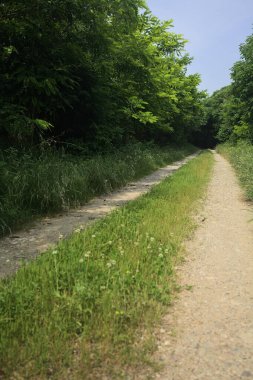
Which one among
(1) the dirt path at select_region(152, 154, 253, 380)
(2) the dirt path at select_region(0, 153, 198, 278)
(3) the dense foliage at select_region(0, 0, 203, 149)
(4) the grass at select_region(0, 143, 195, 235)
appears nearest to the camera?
(1) the dirt path at select_region(152, 154, 253, 380)

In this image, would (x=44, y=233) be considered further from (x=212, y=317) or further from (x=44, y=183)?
(x=212, y=317)

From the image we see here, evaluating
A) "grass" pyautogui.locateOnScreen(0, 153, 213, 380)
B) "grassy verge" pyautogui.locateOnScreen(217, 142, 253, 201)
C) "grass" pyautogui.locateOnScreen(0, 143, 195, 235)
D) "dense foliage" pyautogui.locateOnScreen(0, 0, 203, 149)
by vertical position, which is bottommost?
"grassy verge" pyautogui.locateOnScreen(217, 142, 253, 201)

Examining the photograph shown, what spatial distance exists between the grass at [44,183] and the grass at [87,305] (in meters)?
1.88

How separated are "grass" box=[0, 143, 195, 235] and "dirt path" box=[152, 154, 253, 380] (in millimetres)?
3146

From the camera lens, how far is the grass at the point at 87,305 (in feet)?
9.53

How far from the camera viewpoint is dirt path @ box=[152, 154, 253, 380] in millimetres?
3018

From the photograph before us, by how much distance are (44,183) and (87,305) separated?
4.80 meters

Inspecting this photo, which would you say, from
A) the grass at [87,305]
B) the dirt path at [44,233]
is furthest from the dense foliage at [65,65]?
the grass at [87,305]

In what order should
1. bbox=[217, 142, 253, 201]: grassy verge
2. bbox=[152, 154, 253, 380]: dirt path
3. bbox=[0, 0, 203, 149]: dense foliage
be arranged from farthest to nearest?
bbox=[217, 142, 253, 201]: grassy verge < bbox=[0, 0, 203, 149]: dense foliage < bbox=[152, 154, 253, 380]: dirt path

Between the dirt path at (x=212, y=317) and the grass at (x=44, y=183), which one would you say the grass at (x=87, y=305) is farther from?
the grass at (x=44, y=183)

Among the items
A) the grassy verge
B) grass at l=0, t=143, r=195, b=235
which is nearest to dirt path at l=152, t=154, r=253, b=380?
grass at l=0, t=143, r=195, b=235

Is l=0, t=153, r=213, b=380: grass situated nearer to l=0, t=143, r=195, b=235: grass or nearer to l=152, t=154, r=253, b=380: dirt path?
l=152, t=154, r=253, b=380: dirt path

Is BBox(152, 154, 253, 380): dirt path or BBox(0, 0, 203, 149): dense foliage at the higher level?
BBox(0, 0, 203, 149): dense foliage

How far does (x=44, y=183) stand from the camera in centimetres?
800
